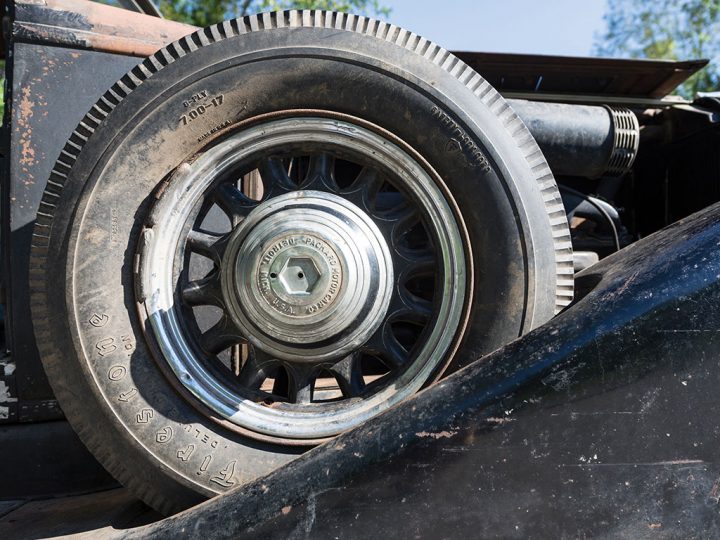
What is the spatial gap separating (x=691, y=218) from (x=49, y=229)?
1457mm

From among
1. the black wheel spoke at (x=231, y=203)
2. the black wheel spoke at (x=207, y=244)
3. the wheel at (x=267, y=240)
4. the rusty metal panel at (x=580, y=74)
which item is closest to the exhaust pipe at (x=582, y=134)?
the rusty metal panel at (x=580, y=74)

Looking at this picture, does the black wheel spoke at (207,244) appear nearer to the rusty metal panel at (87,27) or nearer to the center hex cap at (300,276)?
the center hex cap at (300,276)

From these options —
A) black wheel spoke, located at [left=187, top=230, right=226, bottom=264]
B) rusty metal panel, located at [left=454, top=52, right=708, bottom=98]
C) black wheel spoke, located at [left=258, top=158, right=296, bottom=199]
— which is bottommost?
black wheel spoke, located at [left=187, top=230, right=226, bottom=264]

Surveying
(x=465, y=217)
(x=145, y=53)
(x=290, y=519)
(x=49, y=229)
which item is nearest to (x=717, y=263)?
(x=465, y=217)

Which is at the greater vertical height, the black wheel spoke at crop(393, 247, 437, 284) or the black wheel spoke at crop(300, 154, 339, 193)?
the black wheel spoke at crop(300, 154, 339, 193)

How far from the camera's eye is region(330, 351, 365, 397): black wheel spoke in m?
1.51

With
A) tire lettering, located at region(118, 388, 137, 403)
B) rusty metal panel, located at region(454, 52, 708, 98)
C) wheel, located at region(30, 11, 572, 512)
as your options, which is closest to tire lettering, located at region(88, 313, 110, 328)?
wheel, located at region(30, 11, 572, 512)

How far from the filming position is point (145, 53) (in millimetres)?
1787

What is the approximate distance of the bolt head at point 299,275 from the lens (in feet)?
4.49

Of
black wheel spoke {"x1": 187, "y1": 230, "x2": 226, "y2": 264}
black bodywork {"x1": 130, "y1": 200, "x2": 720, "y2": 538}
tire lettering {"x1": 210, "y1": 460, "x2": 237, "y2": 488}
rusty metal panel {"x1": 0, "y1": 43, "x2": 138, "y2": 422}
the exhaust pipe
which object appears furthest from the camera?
the exhaust pipe

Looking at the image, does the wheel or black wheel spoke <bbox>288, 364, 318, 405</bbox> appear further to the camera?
black wheel spoke <bbox>288, 364, 318, 405</bbox>

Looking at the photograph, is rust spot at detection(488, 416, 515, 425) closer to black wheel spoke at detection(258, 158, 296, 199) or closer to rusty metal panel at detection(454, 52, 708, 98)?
black wheel spoke at detection(258, 158, 296, 199)

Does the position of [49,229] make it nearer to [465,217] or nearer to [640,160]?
[465,217]

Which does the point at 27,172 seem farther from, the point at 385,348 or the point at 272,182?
the point at 385,348
